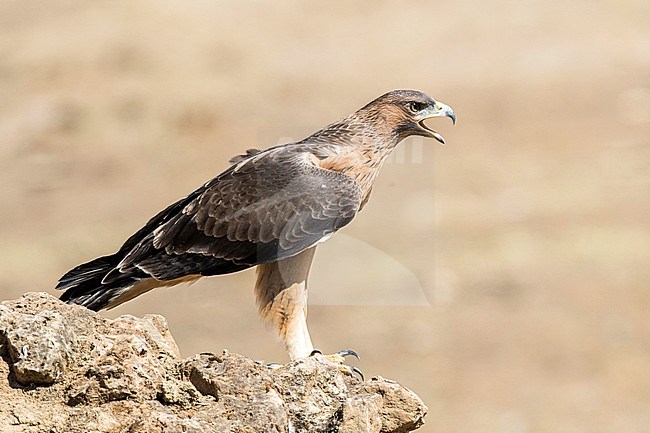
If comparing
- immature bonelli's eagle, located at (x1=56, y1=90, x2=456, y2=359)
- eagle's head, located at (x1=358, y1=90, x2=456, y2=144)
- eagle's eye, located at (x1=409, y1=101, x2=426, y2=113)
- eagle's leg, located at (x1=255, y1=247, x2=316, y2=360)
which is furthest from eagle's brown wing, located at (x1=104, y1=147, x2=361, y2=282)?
eagle's eye, located at (x1=409, y1=101, x2=426, y2=113)

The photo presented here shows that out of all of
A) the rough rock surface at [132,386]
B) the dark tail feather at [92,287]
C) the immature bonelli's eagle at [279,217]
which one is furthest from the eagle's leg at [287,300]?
the rough rock surface at [132,386]

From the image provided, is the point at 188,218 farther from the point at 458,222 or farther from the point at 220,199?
the point at 458,222

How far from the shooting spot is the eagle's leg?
8.38 metres

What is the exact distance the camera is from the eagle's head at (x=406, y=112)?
864 cm

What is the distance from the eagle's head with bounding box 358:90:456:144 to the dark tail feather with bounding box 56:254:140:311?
1.92 meters

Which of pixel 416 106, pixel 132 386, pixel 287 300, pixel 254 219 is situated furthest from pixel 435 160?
pixel 132 386

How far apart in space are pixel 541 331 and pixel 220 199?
12.5 meters

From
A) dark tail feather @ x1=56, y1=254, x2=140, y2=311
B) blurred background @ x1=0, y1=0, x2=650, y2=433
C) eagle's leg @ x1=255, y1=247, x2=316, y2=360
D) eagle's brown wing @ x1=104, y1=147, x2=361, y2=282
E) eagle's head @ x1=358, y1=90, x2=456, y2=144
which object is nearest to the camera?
dark tail feather @ x1=56, y1=254, x2=140, y2=311

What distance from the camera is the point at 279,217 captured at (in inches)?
332

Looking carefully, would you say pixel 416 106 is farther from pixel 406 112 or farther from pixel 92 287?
pixel 92 287

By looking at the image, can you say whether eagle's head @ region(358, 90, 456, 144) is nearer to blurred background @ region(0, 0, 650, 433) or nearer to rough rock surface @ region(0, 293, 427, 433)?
rough rock surface @ region(0, 293, 427, 433)

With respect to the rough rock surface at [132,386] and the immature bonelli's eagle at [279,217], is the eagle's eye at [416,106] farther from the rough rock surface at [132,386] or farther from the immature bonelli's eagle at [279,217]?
the rough rock surface at [132,386]

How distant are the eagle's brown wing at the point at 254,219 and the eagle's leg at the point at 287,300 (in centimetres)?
15

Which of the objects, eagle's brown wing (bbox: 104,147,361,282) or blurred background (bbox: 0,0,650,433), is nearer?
eagle's brown wing (bbox: 104,147,361,282)
